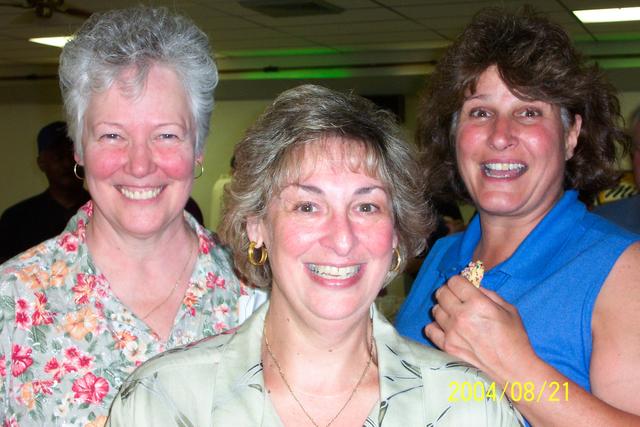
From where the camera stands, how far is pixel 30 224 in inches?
184

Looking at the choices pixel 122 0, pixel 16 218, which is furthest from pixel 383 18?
pixel 16 218

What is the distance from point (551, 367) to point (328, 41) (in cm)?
851

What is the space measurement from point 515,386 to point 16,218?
3593 mm

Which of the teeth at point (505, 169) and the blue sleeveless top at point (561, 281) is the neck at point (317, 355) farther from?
the teeth at point (505, 169)

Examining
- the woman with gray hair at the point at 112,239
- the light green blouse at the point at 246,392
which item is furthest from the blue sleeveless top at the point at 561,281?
the woman with gray hair at the point at 112,239

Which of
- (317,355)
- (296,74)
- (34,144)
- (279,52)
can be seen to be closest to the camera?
(317,355)

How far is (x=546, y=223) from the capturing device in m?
2.22

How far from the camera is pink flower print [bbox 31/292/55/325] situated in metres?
2.13

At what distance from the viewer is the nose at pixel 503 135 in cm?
217

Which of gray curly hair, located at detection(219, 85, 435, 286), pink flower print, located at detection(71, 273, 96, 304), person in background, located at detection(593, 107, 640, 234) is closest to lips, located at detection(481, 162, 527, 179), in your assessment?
gray curly hair, located at detection(219, 85, 435, 286)

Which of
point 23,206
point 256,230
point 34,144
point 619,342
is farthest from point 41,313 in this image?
point 34,144

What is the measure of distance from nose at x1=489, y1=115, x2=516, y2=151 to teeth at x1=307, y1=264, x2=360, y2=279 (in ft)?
2.04

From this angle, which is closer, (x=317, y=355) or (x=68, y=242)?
(x=317, y=355)

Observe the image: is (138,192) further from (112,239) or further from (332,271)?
(332,271)
